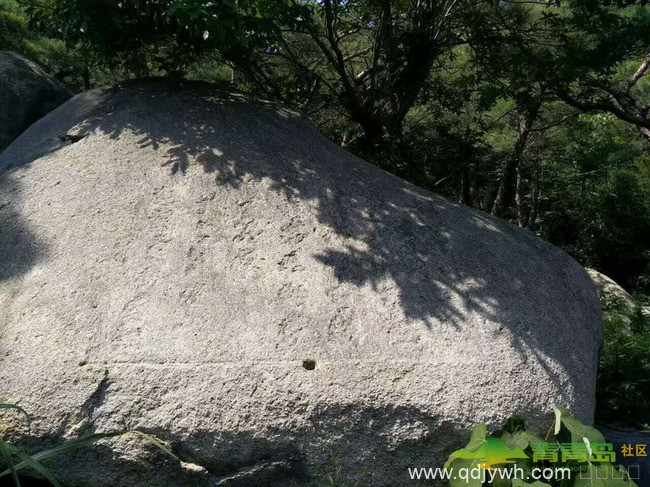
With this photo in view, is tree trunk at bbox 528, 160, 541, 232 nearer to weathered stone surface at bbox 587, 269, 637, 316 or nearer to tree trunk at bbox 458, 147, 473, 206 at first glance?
tree trunk at bbox 458, 147, 473, 206

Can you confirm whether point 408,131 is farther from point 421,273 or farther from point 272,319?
point 272,319

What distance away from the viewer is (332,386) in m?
3.00

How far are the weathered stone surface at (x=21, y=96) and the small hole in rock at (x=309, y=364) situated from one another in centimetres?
318

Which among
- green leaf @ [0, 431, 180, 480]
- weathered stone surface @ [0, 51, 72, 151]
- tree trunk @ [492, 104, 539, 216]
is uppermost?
tree trunk @ [492, 104, 539, 216]

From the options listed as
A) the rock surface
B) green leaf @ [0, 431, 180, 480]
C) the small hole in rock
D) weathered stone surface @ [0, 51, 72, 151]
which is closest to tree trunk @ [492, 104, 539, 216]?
→ the rock surface

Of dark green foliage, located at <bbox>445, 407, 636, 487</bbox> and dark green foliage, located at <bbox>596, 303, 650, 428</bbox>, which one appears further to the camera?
dark green foliage, located at <bbox>596, 303, 650, 428</bbox>

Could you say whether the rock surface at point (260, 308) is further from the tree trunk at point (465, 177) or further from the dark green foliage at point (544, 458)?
the tree trunk at point (465, 177)

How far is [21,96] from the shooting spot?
5094 millimetres

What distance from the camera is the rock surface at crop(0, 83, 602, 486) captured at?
2930 mm

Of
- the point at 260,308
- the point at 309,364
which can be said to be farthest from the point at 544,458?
the point at 260,308

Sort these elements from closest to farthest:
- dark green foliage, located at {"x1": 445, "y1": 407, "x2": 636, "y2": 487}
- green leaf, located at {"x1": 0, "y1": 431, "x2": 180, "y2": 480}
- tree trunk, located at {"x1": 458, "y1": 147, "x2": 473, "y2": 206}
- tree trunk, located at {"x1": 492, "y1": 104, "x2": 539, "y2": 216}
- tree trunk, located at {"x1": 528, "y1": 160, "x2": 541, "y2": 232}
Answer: green leaf, located at {"x1": 0, "y1": 431, "x2": 180, "y2": 480} < dark green foliage, located at {"x1": 445, "y1": 407, "x2": 636, "y2": 487} < tree trunk, located at {"x1": 458, "y1": 147, "x2": 473, "y2": 206} < tree trunk, located at {"x1": 492, "y1": 104, "x2": 539, "y2": 216} < tree trunk, located at {"x1": 528, "y1": 160, "x2": 541, "y2": 232}

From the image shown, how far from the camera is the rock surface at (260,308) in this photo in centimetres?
293

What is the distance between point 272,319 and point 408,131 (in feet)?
15.5

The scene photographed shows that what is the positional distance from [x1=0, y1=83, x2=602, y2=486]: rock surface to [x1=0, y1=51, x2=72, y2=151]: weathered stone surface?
0.80m
